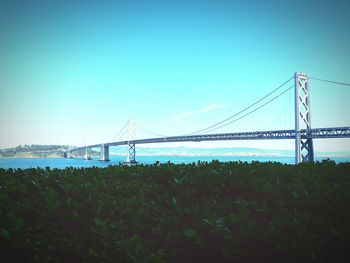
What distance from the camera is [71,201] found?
137 inches

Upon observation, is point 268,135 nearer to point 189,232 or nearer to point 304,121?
point 304,121

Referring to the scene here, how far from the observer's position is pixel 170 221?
3.40m

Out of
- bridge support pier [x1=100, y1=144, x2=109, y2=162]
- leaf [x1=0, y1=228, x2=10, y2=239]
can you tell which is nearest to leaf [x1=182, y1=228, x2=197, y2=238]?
leaf [x1=0, y1=228, x2=10, y2=239]

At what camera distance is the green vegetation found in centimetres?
277

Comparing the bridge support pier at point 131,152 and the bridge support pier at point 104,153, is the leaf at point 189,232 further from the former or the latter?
the bridge support pier at point 104,153

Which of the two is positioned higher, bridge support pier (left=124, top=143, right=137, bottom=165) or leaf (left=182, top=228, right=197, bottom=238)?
leaf (left=182, top=228, right=197, bottom=238)

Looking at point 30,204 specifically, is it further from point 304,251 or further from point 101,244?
point 304,251

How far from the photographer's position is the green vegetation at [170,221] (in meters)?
2.77

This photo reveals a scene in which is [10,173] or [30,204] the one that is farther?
[10,173]

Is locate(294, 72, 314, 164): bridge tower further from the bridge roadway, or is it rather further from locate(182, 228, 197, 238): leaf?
locate(182, 228, 197, 238): leaf

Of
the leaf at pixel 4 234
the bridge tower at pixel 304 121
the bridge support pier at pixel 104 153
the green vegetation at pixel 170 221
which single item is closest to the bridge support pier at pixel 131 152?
the bridge support pier at pixel 104 153

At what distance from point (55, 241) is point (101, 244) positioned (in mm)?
487

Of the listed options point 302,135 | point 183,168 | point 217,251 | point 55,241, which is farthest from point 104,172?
point 302,135

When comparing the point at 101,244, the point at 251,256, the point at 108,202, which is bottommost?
the point at 251,256
